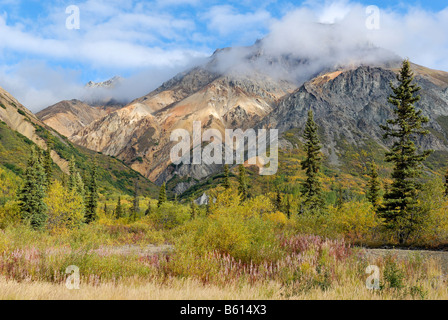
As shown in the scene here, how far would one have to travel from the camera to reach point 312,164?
149 feet

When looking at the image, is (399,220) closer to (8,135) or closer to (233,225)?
(233,225)

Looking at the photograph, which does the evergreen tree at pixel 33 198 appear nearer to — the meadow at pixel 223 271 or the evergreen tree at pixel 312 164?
the meadow at pixel 223 271

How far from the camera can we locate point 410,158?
22.9m

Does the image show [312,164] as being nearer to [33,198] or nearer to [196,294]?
[33,198]

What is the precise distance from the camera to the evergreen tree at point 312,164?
44531 millimetres

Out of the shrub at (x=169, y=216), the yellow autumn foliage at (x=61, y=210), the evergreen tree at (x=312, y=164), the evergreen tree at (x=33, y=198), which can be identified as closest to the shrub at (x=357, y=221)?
the evergreen tree at (x=312, y=164)

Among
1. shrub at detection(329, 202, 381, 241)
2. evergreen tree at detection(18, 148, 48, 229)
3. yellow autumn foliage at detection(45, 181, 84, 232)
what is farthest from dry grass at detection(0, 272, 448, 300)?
evergreen tree at detection(18, 148, 48, 229)

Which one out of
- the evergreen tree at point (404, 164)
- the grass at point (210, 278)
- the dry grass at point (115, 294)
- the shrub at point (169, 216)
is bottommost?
the shrub at point (169, 216)

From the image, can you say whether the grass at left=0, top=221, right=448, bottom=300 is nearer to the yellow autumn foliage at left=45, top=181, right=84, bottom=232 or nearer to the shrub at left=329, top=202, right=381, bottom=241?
the shrub at left=329, top=202, right=381, bottom=241

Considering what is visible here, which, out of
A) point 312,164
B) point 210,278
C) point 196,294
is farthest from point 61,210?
point 196,294

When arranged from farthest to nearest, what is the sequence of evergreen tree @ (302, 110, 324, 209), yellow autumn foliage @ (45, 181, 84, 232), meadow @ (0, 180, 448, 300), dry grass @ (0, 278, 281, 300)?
evergreen tree @ (302, 110, 324, 209) → yellow autumn foliage @ (45, 181, 84, 232) → meadow @ (0, 180, 448, 300) → dry grass @ (0, 278, 281, 300)

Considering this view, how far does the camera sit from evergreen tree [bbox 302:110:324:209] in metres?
44.5

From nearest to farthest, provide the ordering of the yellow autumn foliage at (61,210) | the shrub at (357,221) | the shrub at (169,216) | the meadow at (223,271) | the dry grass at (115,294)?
1. the dry grass at (115,294)
2. the meadow at (223,271)
3. the shrub at (357,221)
4. the yellow autumn foliage at (61,210)
5. the shrub at (169,216)
